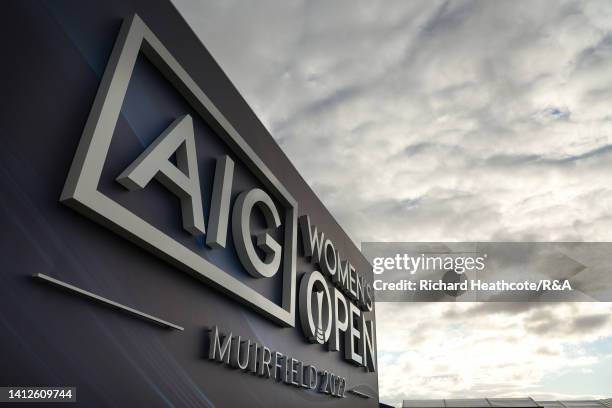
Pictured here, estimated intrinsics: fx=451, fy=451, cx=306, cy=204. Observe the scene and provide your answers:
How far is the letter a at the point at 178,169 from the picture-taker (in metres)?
3.40

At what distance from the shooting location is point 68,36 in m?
3.02

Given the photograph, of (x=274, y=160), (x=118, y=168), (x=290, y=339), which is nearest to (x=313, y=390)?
(x=290, y=339)

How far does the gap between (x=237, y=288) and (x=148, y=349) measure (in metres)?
1.41

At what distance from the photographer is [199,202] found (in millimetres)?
4172

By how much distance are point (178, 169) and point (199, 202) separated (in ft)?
1.24

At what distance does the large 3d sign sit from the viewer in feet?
9.99

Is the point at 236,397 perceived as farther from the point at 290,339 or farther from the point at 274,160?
the point at 274,160

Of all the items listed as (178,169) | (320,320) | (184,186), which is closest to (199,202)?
(184,186)

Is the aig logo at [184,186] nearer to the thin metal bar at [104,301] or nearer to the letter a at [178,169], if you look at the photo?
the letter a at [178,169]

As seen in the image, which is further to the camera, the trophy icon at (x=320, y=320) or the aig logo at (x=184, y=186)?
the trophy icon at (x=320, y=320)

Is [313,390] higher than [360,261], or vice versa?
[360,261]

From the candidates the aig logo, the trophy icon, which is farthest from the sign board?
the trophy icon

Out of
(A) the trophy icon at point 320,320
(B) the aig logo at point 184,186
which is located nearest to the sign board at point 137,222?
(B) the aig logo at point 184,186

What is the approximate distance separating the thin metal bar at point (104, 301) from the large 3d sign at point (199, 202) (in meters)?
0.48
